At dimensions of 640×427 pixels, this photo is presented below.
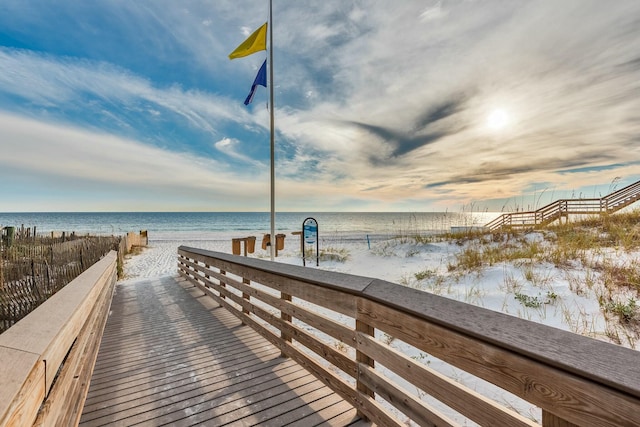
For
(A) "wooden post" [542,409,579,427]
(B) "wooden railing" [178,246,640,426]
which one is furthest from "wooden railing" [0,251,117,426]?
(A) "wooden post" [542,409,579,427]

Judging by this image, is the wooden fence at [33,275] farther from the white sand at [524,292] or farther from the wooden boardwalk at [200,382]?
the white sand at [524,292]

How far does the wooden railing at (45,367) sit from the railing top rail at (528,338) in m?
1.62

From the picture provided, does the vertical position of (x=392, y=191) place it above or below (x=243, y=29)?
below

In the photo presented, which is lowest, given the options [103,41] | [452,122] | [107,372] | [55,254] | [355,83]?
[107,372]

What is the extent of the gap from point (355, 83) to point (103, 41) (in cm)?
910

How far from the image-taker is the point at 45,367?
4.05 feet

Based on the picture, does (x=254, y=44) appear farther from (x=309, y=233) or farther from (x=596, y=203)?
(x=596, y=203)

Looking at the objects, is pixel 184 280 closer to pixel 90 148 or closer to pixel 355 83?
pixel 355 83

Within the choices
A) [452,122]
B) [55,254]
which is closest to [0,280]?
[55,254]

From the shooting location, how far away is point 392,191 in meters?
36.0

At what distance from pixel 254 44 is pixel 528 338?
9.90 m

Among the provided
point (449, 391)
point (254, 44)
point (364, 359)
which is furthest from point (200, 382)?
point (254, 44)

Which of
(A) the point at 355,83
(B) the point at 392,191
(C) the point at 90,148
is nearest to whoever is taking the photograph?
(A) the point at 355,83

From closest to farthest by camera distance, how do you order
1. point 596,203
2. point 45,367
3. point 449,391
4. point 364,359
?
point 45,367
point 449,391
point 364,359
point 596,203
